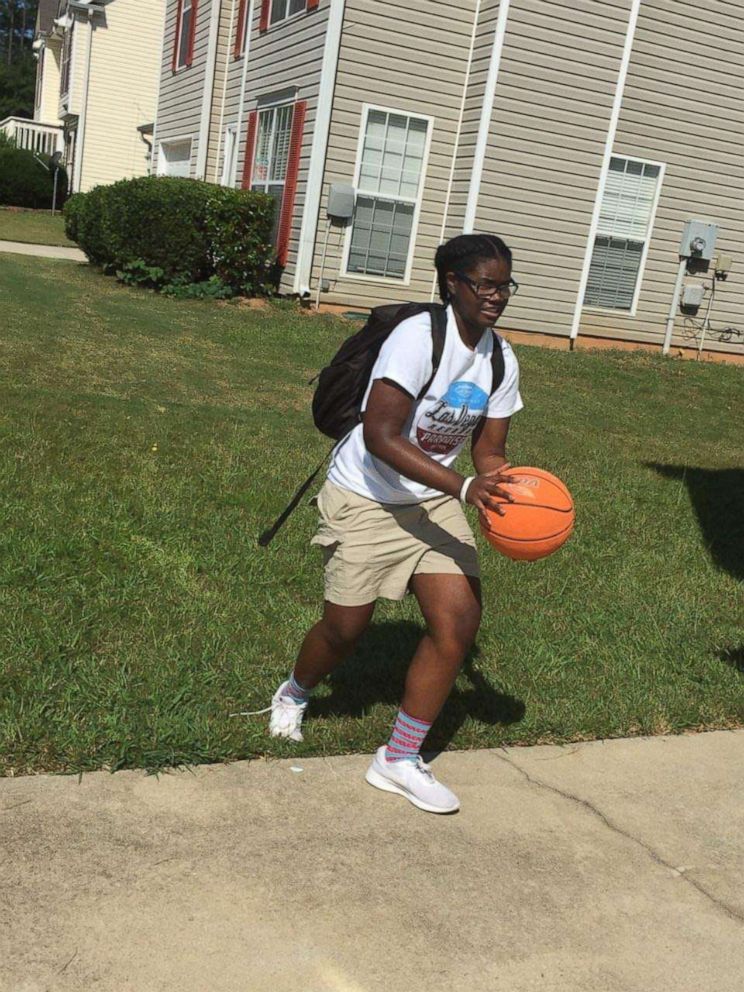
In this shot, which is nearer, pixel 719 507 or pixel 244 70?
pixel 719 507

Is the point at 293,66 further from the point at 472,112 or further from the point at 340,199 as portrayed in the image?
the point at 472,112

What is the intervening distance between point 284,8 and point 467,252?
13.3 meters

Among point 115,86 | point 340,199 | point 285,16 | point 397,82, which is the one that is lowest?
point 340,199

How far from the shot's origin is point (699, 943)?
9.23 feet

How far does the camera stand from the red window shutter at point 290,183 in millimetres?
13664

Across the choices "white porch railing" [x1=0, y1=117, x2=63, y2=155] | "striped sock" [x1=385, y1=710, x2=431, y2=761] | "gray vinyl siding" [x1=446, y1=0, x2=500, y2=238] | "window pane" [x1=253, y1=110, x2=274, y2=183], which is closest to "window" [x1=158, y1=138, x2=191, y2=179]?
"window pane" [x1=253, y1=110, x2=274, y2=183]

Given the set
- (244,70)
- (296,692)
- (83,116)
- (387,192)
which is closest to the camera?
(296,692)

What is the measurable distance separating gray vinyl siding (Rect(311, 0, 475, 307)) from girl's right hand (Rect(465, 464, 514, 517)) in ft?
36.5

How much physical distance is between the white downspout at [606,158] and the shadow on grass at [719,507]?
6230 mm

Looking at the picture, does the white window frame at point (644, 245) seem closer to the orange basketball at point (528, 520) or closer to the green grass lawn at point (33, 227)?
the green grass lawn at point (33, 227)

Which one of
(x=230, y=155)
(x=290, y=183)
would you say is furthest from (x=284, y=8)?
(x=230, y=155)

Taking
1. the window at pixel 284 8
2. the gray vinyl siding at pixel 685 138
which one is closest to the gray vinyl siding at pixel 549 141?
the gray vinyl siding at pixel 685 138

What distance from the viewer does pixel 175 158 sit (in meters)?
22.0

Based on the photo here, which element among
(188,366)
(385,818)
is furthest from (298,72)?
(385,818)
